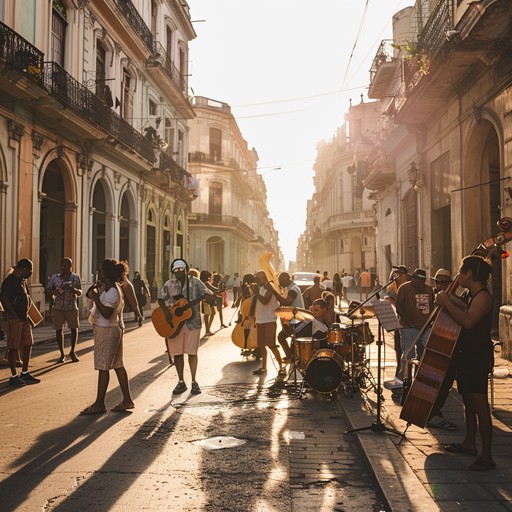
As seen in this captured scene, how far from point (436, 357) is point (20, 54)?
40.8ft

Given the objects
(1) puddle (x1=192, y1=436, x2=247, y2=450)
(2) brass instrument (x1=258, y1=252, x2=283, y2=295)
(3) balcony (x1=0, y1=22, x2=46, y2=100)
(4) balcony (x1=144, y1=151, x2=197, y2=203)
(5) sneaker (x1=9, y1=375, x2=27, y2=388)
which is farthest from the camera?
(4) balcony (x1=144, y1=151, x2=197, y2=203)

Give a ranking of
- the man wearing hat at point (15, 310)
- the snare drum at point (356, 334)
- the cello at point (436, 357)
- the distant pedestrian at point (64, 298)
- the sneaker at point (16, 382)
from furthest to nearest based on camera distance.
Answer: the distant pedestrian at point (64, 298) → the man wearing hat at point (15, 310) → the sneaker at point (16, 382) → the snare drum at point (356, 334) → the cello at point (436, 357)

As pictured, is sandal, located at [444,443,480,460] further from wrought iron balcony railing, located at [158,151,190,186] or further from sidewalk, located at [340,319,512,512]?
wrought iron balcony railing, located at [158,151,190,186]

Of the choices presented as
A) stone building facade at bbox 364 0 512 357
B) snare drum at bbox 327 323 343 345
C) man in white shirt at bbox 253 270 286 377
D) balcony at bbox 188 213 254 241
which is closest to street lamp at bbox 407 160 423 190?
stone building facade at bbox 364 0 512 357

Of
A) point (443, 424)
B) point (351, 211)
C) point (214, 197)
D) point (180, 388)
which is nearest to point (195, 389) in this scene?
point (180, 388)

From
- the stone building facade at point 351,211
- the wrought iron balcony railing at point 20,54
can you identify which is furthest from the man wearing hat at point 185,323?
the stone building facade at point 351,211

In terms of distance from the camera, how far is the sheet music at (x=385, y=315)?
19.4 feet

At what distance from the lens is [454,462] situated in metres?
4.53

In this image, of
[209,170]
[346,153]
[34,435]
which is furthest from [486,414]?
[346,153]

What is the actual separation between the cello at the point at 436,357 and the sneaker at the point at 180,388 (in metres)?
3.27

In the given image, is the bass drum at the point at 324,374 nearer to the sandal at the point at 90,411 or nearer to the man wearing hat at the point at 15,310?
the sandal at the point at 90,411

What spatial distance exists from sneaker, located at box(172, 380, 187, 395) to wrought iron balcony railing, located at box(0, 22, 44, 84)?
8.94 meters

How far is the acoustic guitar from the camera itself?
732 centimetres

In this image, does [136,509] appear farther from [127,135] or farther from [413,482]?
[127,135]
